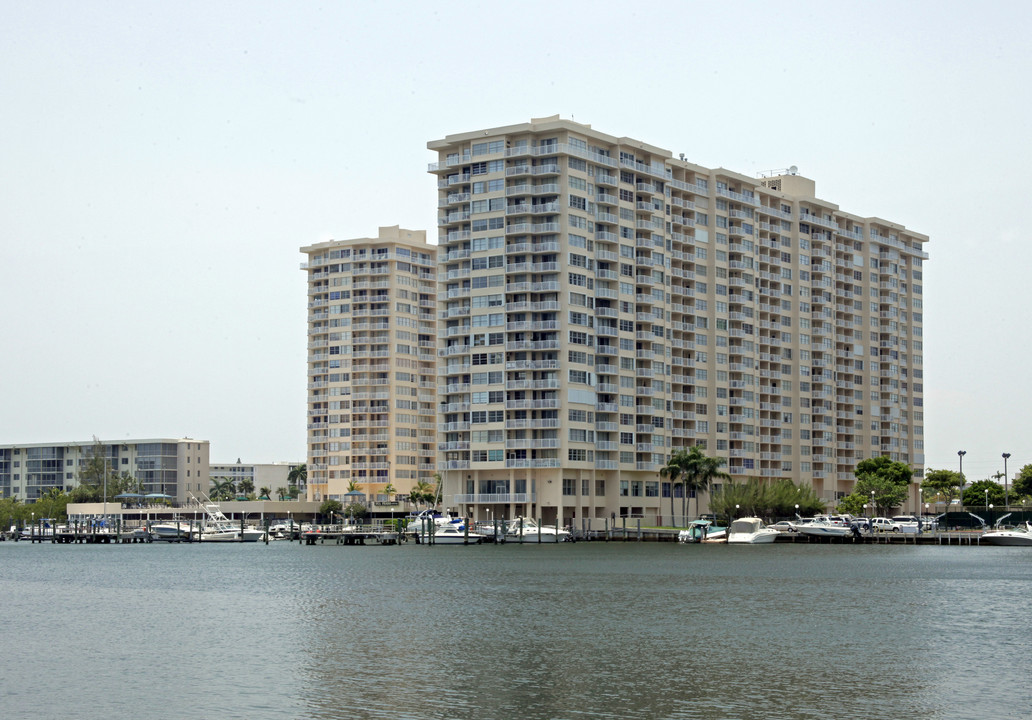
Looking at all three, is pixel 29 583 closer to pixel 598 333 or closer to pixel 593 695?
pixel 593 695

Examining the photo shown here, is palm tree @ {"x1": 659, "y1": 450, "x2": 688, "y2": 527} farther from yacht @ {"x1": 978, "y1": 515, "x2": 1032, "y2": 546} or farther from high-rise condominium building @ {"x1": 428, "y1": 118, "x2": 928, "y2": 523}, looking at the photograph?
yacht @ {"x1": 978, "y1": 515, "x2": 1032, "y2": 546}

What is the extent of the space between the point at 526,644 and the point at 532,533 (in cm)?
10554

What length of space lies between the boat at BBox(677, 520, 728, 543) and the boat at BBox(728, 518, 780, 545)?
233cm

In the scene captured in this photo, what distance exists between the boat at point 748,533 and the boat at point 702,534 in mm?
2329

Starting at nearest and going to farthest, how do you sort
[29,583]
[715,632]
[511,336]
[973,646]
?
[973,646] < [715,632] < [29,583] < [511,336]

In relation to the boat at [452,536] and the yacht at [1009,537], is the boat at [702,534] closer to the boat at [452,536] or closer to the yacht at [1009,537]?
the boat at [452,536]

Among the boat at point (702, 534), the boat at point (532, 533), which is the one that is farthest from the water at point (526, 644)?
the boat at point (702, 534)

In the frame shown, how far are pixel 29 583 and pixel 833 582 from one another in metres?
63.5

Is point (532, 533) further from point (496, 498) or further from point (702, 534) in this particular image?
point (702, 534)

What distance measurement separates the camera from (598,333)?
18600 centimetres

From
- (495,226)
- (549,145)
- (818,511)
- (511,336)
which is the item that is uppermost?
(549,145)

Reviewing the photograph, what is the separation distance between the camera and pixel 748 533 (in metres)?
158

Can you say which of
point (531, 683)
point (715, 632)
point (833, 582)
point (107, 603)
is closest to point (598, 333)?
point (833, 582)

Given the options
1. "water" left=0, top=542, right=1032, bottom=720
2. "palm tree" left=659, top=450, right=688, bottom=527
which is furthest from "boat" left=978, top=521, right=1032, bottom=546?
"water" left=0, top=542, right=1032, bottom=720
